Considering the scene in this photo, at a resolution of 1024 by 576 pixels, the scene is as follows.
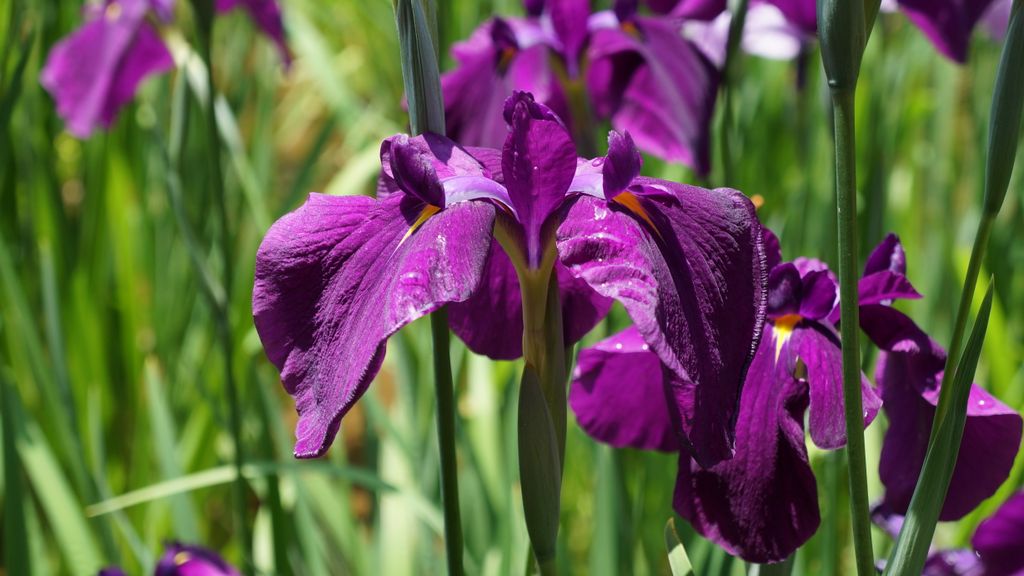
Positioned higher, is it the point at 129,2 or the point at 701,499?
the point at 129,2

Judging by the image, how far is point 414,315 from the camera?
0.47 m

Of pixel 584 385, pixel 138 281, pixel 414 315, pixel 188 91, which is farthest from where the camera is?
pixel 138 281

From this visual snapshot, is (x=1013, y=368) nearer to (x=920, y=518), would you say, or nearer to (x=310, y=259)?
(x=920, y=518)

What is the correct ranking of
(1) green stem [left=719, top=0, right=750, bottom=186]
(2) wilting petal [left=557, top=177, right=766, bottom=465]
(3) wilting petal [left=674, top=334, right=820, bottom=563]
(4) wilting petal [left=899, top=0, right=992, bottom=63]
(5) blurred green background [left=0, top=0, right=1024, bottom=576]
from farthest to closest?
(5) blurred green background [left=0, top=0, right=1024, bottom=576] < (4) wilting petal [left=899, top=0, right=992, bottom=63] < (1) green stem [left=719, top=0, right=750, bottom=186] < (3) wilting petal [left=674, top=334, right=820, bottom=563] < (2) wilting petal [left=557, top=177, right=766, bottom=465]

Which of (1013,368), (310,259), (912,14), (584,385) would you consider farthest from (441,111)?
(1013,368)

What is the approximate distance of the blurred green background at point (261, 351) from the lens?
1.13 m

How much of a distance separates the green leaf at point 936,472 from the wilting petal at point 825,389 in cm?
5

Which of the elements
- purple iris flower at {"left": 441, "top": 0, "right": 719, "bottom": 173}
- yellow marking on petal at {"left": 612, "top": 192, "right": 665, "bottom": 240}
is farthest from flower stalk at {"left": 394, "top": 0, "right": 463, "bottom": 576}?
purple iris flower at {"left": 441, "top": 0, "right": 719, "bottom": 173}

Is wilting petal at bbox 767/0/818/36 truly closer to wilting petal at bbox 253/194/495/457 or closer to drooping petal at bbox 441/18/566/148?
drooping petal at bbox 441/18/566/148

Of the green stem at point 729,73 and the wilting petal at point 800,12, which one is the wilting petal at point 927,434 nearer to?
the green stem at point 729,73

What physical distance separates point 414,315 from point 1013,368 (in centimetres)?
113

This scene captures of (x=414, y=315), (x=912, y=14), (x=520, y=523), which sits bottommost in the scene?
(x=520, y=523)

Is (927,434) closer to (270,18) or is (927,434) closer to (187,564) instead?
(187,564)

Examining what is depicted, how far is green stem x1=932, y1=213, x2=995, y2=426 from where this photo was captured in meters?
0.54
